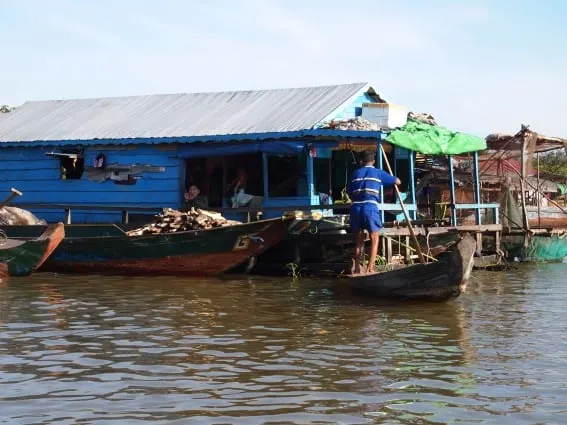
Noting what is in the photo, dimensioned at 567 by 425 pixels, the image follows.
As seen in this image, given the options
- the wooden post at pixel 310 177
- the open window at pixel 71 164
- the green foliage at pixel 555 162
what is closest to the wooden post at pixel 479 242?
the wooden post at pixel 310 177

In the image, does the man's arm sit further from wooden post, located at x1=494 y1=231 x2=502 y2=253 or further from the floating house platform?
wooden post, located at x1=494 y1=231 x2=502 y2=253

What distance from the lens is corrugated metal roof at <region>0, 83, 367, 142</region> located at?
1520 centimetres

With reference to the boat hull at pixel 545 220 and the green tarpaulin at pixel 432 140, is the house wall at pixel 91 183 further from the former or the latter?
the boat hull at pixel 545 220

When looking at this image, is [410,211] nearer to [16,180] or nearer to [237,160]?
[237,160]

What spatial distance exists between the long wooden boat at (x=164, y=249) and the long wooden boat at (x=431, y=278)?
2919mm

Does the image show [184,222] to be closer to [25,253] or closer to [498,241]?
[25,253]

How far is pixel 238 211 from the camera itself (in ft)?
45.4

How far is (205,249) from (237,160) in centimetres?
381

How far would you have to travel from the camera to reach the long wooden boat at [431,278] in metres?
9.36

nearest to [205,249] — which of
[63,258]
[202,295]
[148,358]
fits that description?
[202,295]

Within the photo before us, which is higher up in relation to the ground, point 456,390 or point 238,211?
point 238,211

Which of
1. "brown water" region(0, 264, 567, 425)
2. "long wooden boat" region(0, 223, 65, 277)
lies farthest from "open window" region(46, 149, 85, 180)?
"brown water" region(0, 264, 567, 425)

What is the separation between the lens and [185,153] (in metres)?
15.5

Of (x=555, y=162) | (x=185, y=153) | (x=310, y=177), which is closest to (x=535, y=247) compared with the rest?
(x=310, y=177)
